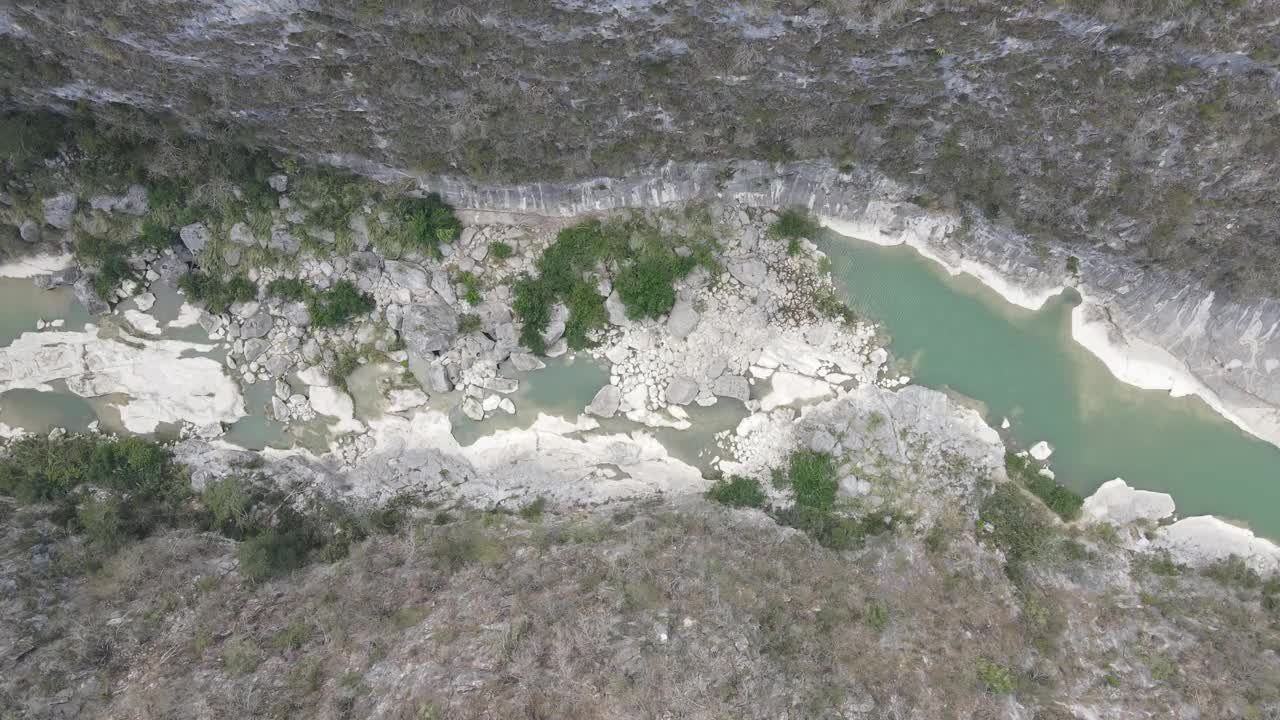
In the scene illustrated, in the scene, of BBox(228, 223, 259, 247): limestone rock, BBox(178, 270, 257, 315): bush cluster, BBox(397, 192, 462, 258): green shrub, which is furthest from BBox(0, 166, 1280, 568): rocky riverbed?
BBox(397, 192, 462, 258): green shrub

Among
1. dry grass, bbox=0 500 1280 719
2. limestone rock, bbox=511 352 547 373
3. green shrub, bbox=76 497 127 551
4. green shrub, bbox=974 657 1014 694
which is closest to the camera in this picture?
dry grass, bbox=0 500 1280 719

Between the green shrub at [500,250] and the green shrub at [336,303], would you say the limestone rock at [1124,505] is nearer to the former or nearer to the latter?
the green shrub at [500,250]

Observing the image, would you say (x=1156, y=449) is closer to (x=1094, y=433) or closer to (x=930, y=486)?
(x=1094, y=433)

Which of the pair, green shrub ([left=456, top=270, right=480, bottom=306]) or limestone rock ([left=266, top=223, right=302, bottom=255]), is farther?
green shrub ([left=456, top=270, right=480, bottom=306])

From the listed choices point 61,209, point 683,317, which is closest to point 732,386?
point 683,317

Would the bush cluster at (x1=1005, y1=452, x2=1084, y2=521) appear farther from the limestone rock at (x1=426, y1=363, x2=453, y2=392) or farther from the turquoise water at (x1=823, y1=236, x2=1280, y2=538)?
the limestone rock at (x1=426, y1=363, x2=453, y2=392)

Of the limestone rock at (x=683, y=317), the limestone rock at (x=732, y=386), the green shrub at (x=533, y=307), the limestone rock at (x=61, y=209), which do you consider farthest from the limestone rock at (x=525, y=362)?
the limestone rock at (x=61, y=209)

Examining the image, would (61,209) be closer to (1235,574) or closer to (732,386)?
(732,386)

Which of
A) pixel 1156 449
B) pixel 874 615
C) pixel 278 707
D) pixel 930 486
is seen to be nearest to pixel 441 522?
pixel 278 707
